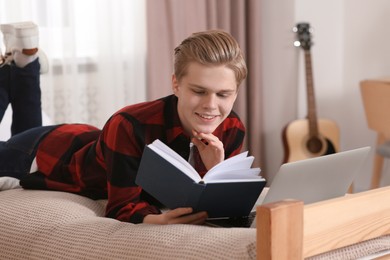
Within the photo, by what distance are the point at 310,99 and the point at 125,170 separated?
7.93 ft

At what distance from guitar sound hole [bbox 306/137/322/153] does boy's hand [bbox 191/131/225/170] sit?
2.22 metres

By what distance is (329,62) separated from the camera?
4219mm

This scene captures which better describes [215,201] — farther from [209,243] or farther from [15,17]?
[15,17]

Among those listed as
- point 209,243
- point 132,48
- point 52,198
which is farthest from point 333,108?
point 209,243

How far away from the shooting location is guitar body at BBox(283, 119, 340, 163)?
389 cm

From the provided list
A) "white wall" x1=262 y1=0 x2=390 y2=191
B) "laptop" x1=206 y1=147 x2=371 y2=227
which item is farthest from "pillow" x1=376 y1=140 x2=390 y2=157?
"laptop" x1=206 y1=147 x2=371 y2=227

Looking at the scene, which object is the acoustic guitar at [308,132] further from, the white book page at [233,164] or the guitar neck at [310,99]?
the white book page at [233,164]

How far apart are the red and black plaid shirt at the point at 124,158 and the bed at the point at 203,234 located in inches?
3.4

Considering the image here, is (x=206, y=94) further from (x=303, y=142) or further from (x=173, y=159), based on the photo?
(x=303, y=142)

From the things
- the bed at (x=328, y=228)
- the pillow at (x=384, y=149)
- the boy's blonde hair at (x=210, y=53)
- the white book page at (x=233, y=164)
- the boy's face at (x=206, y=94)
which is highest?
the boy's blonde hair at (x=210, y=53)

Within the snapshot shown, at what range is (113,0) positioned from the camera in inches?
136

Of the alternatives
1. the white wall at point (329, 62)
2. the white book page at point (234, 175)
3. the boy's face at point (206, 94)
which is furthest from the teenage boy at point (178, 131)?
the white wall at point (329, 62)

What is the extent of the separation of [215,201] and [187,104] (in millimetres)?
255

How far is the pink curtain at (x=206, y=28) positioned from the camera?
11.9 ft
